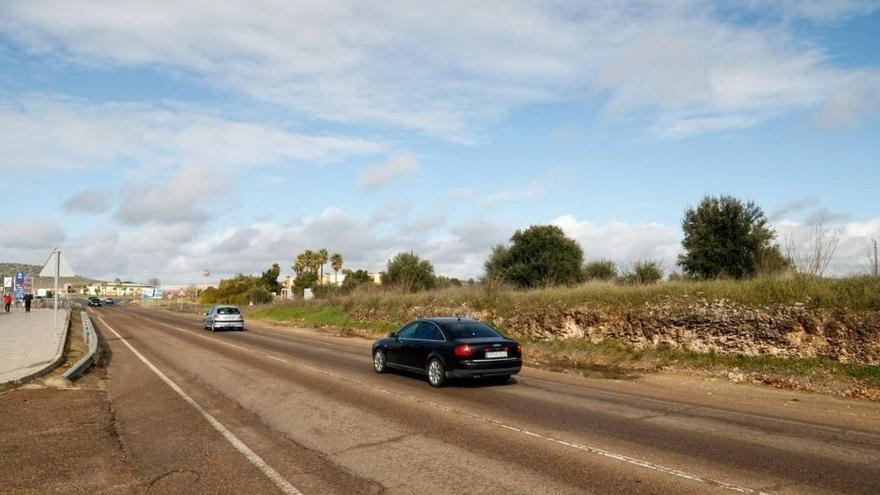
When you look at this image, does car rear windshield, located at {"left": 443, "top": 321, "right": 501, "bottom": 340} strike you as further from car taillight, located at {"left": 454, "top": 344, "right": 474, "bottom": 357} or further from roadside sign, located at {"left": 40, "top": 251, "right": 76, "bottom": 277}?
roadside sign, located at {"left": 40, "top": 251, "right": 76, "bottom": 277}

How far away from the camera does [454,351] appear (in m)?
13.2

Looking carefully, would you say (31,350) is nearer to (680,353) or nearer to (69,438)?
(69,438)

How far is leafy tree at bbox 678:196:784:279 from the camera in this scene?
1021 inches

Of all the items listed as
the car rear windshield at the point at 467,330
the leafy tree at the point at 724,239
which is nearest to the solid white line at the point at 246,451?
the car rear windshield at the point at 467,330

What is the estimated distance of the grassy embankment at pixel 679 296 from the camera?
45.2 ft

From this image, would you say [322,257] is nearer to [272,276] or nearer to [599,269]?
[272,276]

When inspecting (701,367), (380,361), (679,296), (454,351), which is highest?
(679,296)

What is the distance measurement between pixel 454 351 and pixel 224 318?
2772cm

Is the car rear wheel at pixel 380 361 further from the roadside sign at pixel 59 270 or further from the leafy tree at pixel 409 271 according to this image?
the leafy tree at pixel 409 271

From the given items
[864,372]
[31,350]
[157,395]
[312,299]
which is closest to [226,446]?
[157,395]

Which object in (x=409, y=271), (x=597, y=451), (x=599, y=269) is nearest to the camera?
(x=597, y=451)

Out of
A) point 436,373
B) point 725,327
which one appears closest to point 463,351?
point 436,373

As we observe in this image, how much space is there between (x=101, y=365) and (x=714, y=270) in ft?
75.7

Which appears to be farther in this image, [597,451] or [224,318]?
[224,318]
